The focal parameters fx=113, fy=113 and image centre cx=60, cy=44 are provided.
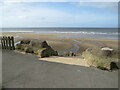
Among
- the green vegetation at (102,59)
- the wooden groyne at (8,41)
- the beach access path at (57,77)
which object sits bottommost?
the beach access path at (57,77)

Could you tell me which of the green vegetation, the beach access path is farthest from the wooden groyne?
the green vegetation

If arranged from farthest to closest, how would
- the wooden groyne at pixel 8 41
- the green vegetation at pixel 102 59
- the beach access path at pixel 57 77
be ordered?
1. the wooden groyne at pixel 8 41
2. the green vegetation at pixel 102 59
3. the beach access path at pixel 57 77

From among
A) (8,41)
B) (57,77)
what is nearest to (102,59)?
(57,77)

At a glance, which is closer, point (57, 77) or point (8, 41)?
point (57, 77)

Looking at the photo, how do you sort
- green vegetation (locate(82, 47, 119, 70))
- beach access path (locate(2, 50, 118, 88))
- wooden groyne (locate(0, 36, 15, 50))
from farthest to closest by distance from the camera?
wooden groyne (locate(0, 36, 15, 50)) → green vegetation (locate(82, 47, 119, 70)) → beach access path (locate(2, 50, 118, 88))

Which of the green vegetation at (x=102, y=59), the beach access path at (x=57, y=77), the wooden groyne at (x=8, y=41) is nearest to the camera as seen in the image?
the beach access path at (x=57, y=77)

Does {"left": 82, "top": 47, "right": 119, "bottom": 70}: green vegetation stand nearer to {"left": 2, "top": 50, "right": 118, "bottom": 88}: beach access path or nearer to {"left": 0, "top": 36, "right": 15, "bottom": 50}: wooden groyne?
{"left": 2, "top": 50, "right": 118, "bottom": 88}: beach access path

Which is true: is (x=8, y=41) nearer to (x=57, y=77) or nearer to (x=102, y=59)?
(x=57, y=77)

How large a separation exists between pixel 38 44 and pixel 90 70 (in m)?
6.05

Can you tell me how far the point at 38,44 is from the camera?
11172 millimetres

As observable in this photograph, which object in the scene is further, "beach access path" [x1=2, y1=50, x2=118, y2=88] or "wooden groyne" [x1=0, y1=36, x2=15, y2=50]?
"wooden groyne" [x1=0, y1=36, x2=15, y2=50]

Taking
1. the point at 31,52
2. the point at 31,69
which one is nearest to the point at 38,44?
the point at 31,52

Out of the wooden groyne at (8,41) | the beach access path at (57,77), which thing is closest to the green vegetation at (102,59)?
the beach access path at (57,77)

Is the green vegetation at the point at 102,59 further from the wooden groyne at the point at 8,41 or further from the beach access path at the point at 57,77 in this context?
the wooden groyne at the point at 8,41
